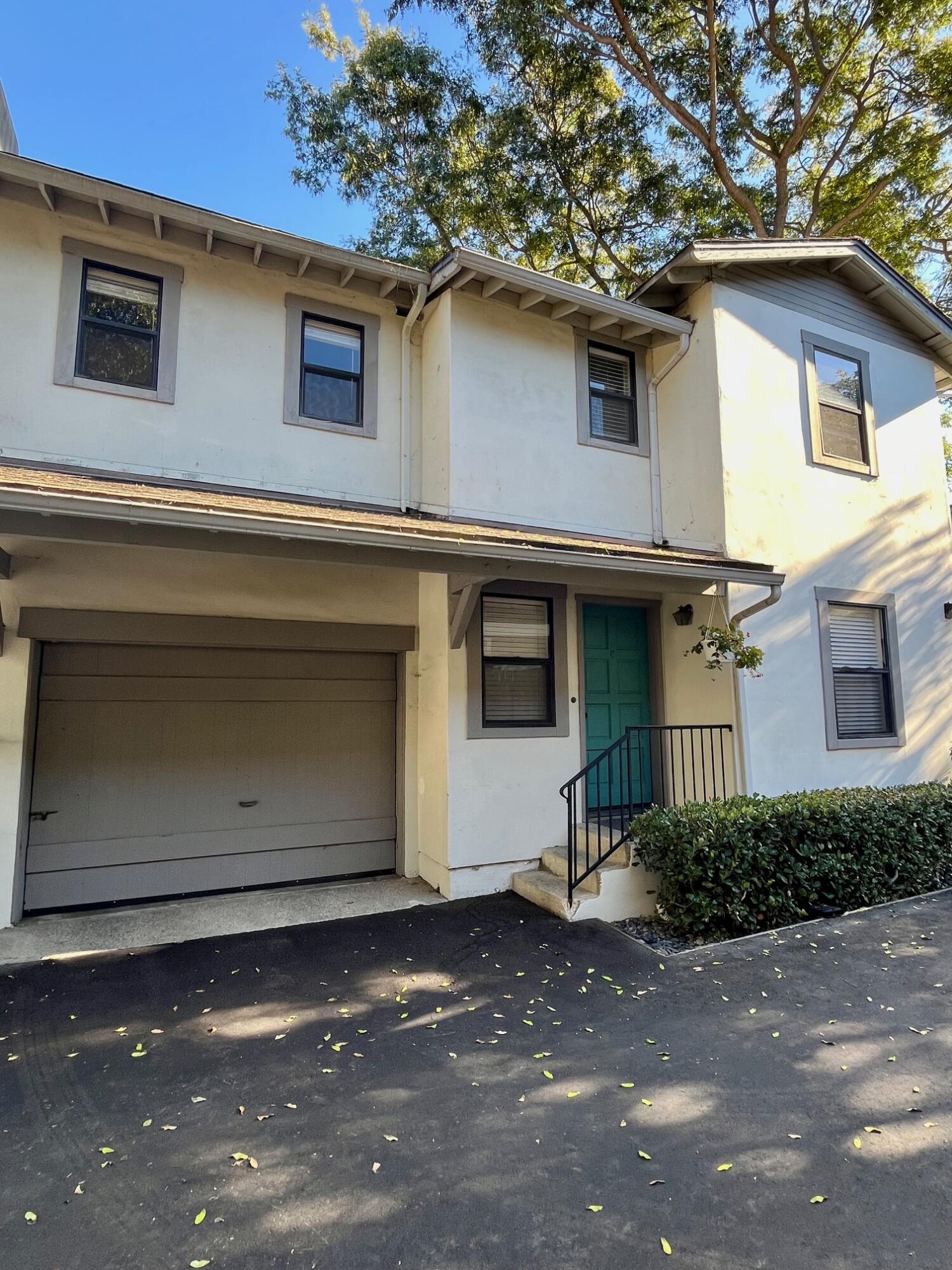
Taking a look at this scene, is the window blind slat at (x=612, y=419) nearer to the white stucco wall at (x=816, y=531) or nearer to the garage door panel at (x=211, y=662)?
the white stucco wall at (x=816, y=531)

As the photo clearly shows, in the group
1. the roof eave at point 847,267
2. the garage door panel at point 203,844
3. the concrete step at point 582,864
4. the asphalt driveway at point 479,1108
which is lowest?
the asphalt driveway at point 479,1108

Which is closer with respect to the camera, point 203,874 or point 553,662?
point 203,874

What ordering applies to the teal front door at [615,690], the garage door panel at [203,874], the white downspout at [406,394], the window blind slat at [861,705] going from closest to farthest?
1. the garage door panel at [203,874]
2. the white downspout at [406,394]
3. the teal front door at [615,690]
4. the window blind slat at [861,705]

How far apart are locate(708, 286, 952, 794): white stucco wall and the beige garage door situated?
12.7ft

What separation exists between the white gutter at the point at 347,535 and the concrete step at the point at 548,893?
2687mm

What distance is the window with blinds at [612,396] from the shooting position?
23.8 feet

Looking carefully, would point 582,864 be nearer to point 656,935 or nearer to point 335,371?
point 656,935

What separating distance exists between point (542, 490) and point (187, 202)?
13.0 ft

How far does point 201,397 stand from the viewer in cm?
590

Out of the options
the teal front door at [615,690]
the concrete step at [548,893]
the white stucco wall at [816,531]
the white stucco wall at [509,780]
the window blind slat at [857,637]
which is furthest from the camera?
the window blind slat at [857,637]

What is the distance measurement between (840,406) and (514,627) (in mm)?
4862

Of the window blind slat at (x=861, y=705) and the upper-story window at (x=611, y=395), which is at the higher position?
the upper-story window at (x=611, y=395)

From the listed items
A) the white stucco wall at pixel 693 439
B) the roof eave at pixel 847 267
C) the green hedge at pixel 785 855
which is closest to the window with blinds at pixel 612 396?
the white stucco wall at pixel 693 439

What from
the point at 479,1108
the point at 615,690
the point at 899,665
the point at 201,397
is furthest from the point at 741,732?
the point at 201,397
